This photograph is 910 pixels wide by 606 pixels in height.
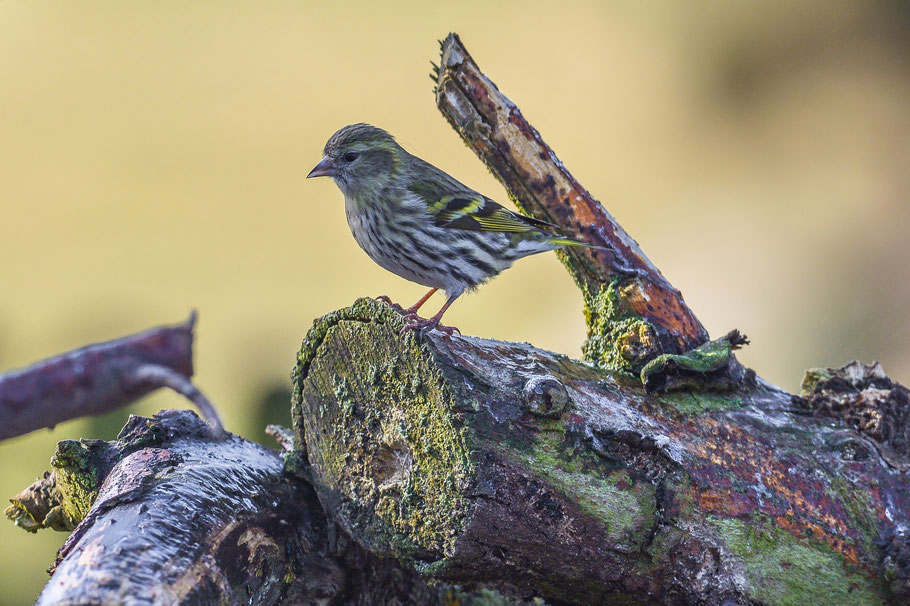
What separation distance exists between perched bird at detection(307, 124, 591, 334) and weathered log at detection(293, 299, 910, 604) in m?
0.56

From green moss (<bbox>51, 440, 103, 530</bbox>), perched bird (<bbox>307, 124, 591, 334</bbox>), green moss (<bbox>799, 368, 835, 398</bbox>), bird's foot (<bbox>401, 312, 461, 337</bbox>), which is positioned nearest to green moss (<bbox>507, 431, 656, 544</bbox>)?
bird's foot (<bbox>401, 312, 461, 337</bbox>)

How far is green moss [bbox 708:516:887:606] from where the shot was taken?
7.34 feet

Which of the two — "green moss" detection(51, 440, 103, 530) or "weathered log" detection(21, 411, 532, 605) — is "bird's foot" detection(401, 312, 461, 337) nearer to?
"weathered log" detection(21, 411, 532, 605)

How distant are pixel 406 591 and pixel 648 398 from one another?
1.03 metres

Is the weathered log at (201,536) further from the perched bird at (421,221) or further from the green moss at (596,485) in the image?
the perched bird at (421,221)

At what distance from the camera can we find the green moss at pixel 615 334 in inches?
111

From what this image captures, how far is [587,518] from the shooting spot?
2123 mm

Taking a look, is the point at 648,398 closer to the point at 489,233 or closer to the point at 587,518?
the point at 587,518

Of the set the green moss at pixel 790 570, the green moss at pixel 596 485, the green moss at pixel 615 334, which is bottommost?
the green moss at pixel 596 485

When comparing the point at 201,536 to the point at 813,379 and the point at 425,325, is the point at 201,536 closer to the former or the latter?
the point at 425,325

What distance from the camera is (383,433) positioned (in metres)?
2.29

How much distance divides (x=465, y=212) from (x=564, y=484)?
4.22ft

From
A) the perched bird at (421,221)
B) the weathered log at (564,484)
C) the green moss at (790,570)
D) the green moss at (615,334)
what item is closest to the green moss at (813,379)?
the weathered log at (564,484)

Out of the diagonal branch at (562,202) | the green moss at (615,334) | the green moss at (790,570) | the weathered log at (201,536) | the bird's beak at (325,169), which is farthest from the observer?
the bird's beak at (325,169)
